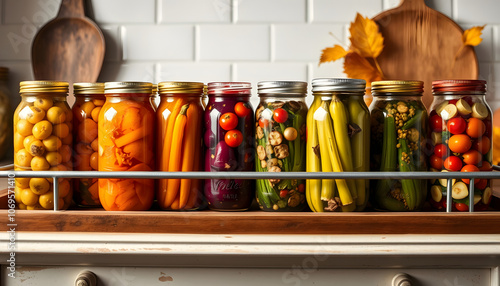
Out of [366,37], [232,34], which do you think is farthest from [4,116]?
[366,37]

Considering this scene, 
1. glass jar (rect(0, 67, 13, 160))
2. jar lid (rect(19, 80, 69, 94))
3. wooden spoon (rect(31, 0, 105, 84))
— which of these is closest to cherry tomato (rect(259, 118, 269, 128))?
jar lid (rect(19, 80, 69, 94))

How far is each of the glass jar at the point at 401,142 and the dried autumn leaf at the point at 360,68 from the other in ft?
1.88

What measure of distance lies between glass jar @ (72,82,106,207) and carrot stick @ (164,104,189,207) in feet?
0.41

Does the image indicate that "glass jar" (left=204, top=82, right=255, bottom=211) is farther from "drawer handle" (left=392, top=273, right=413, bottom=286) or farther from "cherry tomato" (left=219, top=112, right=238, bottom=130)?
"drawer handle" (left=392, top=273, right=413, bottom=286)

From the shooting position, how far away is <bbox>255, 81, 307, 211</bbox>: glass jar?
72 cm

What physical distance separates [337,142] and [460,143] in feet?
0.59

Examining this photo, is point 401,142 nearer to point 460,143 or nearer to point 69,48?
point 460,143

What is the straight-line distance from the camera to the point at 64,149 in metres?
0.74

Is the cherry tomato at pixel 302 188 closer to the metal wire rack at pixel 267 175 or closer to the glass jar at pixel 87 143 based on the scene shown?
the metal wire rack at pixel 267 175

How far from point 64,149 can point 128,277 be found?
22 cm

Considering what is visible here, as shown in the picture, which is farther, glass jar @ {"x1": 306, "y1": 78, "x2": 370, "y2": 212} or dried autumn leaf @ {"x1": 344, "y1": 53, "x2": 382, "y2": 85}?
dried autumn leaf @ {"x1": 344, "y1": 53, "x2": 382, "y2": 85}

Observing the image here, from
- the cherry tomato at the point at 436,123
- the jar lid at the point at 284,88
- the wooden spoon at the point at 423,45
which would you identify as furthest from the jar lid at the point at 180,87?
the wooden spoon at the point at 423,45

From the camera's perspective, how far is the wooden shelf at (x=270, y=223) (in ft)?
2.27

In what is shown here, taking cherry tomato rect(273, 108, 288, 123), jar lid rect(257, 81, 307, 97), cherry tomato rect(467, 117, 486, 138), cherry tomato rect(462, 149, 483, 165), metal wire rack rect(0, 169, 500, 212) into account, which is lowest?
metal wire rack rect(0, 169, 500, 212)
